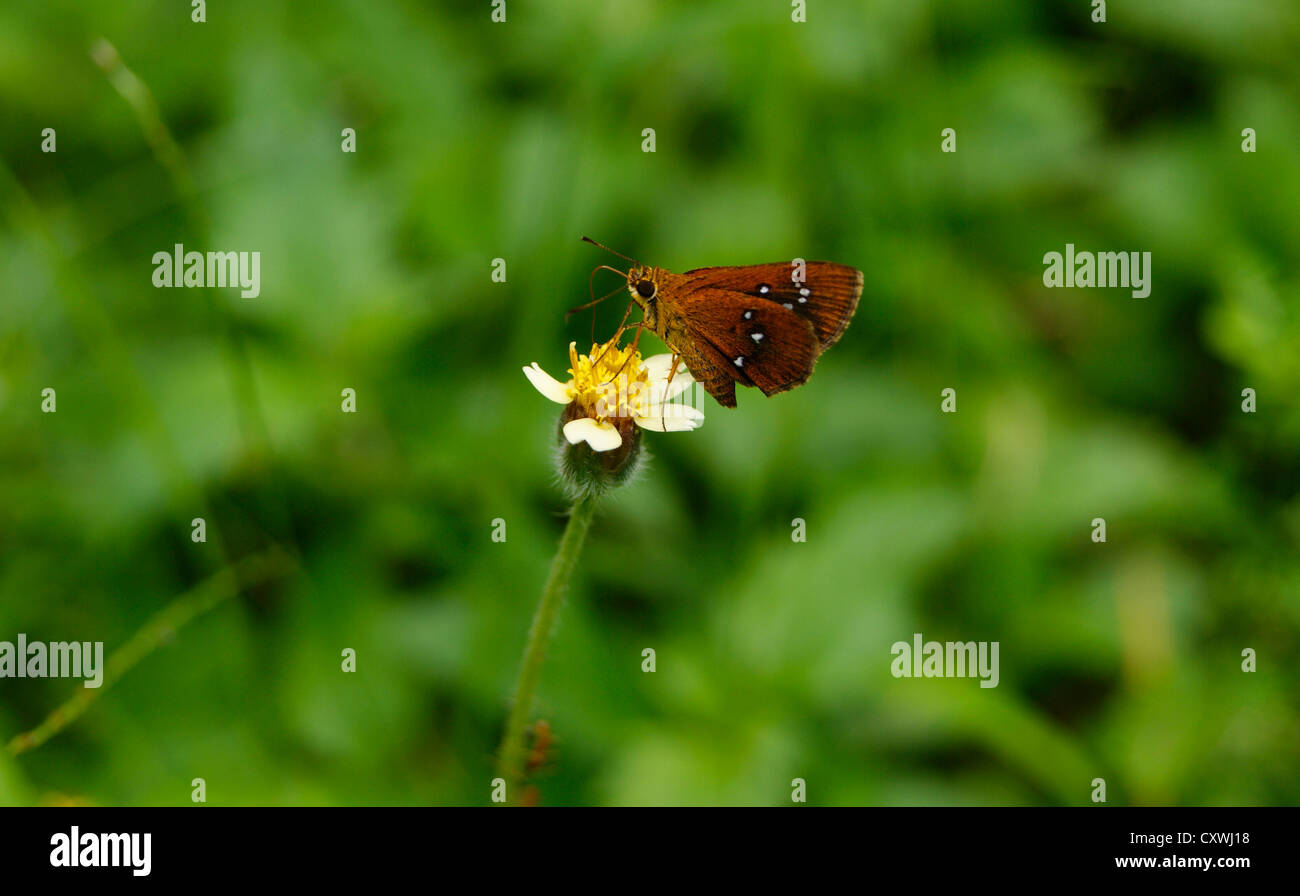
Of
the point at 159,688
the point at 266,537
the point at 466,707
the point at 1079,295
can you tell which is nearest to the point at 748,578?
the point at 466,707

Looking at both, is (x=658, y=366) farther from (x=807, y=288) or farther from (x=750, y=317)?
(x=807, y=288)
